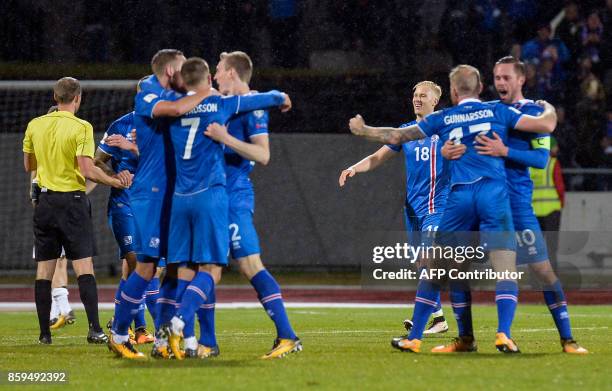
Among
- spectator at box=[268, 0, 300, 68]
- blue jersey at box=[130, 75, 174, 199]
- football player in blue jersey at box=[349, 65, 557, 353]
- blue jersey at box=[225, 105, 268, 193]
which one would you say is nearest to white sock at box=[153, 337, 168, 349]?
blue jersey at box=[130, 75, 174, 199]

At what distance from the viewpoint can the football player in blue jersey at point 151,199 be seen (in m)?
8.80

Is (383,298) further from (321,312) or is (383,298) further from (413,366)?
(413,366)

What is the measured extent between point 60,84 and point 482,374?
509 centimetres

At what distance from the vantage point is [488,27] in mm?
23141

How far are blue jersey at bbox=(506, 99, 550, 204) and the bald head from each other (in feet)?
1.38

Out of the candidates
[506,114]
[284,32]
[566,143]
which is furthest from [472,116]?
[284,32]

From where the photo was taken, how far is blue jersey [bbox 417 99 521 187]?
894 centimetres

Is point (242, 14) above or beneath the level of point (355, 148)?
above

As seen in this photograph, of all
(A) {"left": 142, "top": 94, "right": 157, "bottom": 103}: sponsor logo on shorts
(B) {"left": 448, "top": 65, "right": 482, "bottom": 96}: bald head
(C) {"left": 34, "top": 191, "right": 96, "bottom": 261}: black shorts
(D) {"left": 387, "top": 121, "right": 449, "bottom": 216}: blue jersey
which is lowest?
(C) {"left": 34, "top": 191, "right": 96, "bottom": 261}: black shorts

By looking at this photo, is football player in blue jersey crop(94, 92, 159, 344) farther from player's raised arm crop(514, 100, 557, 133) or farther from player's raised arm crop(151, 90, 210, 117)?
player's raised arm crop(514, 100, 557, 133)

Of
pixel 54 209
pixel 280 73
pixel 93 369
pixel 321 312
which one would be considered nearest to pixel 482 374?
pixel 93 369

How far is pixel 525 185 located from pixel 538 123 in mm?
636

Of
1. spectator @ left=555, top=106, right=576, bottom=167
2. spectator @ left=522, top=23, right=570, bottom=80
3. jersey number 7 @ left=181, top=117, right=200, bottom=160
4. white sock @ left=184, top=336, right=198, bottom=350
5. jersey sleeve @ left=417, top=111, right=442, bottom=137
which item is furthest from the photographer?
spectator @ left=522, top=23, right=570, bottom=80

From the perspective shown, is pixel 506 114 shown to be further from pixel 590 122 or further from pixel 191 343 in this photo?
pixel 590 122
